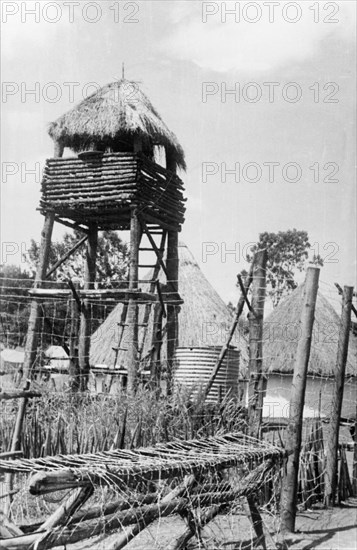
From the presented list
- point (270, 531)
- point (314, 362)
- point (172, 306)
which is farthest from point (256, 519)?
point (314, 362)

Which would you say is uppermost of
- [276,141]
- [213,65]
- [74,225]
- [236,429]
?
[213,65]

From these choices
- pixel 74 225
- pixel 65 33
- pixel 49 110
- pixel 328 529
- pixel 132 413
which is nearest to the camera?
pixel 328 529

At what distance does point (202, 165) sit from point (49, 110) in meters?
3.10

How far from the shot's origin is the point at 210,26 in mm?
7578

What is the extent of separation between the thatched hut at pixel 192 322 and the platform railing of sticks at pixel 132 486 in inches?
364

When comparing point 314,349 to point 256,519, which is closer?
point 256,519

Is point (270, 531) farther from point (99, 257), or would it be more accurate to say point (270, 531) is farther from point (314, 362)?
point (99, 257)

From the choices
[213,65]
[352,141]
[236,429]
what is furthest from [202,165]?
[236,429]

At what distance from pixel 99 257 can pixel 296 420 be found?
25044 mm

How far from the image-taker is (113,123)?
10727 mm

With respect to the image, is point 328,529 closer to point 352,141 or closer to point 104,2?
point 352,141

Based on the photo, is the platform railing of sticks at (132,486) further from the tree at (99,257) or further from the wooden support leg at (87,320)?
the tree at (99,257)

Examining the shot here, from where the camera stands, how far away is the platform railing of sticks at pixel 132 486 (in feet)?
11.6

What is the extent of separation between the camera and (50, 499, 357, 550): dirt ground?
5574mm
